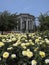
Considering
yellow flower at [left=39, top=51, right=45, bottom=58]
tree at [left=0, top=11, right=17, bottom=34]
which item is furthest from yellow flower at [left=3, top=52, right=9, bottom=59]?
tree at [left=0, top=11, right=17, bottom=34]

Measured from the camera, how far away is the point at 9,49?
12.3 ft

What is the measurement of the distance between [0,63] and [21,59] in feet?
0.97

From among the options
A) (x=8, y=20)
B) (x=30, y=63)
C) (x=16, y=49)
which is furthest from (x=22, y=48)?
(x=8, y=20)

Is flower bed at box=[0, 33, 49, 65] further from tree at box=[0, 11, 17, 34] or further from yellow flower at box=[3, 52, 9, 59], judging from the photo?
tree at box=[0, 11, 17, 34]

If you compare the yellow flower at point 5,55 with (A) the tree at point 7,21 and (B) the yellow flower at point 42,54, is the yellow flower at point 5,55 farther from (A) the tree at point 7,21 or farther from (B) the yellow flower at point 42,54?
(A) the tree at point 7,21

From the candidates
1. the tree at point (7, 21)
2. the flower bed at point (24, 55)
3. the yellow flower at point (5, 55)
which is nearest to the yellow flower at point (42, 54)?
the flower bed at point (24, 55)

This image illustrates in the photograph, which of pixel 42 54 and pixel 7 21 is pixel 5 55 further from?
pixel 7 21

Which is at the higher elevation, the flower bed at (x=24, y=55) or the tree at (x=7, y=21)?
the flower bed at (x=24, y=55)

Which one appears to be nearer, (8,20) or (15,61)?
(15,61)

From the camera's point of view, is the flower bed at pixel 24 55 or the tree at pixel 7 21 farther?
the tree at pixel 7 21

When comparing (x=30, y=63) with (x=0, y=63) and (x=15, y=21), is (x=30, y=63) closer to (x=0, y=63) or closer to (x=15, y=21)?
(x=0, y=63)

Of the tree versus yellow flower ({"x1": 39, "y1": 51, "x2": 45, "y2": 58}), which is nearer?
yellow flower ({"x1": 39, "y1": 51, "x2": 45, "y2": 58})

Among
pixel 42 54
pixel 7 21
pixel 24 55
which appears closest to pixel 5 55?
pixel 24 55

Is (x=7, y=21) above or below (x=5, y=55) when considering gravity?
below
